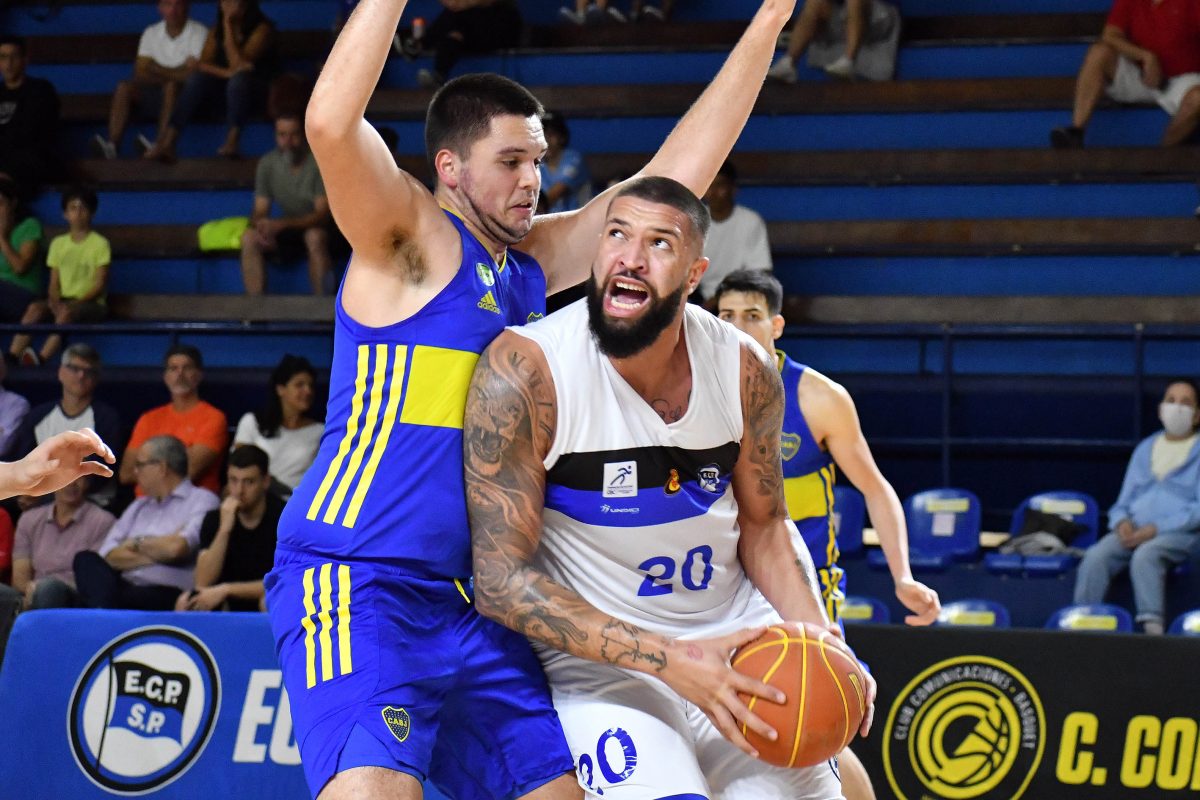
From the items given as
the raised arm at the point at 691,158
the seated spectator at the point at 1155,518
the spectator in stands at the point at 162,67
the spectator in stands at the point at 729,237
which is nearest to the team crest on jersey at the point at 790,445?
the raised arm at the point at 691,158

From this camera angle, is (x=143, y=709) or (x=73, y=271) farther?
(x=73, y=271)

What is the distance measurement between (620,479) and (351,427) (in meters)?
0.69

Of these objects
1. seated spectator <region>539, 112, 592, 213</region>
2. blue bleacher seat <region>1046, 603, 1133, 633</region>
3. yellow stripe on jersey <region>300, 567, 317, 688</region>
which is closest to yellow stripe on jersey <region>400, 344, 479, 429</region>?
yellow stripe on jersey <region>300, 567, 317, 688</region>

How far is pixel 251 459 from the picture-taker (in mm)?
8469

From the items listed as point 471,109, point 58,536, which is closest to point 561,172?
point 58,536

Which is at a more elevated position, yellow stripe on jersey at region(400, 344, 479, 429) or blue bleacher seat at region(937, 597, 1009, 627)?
yellow stripe on jersey at region(400, 344, 479, 429)

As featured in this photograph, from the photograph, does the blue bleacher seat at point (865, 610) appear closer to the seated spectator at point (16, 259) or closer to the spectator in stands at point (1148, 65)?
the spectator in stands at point (1148, 65)

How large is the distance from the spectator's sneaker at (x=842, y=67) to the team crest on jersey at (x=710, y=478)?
8.53 m

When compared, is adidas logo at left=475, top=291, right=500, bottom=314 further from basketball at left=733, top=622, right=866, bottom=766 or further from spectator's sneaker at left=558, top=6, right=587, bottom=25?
spectator's sneaker at left=558, top=6, right=587, bottom=25

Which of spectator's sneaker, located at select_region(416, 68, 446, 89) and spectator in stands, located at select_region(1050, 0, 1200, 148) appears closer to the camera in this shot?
spectator in stands, located at select_region(1050, 0, 1200, 148)

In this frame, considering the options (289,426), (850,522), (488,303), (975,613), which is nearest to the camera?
(488,303)

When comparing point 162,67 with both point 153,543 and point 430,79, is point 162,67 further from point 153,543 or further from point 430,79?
point 153,543

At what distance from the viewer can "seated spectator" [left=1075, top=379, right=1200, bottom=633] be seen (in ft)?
28.1

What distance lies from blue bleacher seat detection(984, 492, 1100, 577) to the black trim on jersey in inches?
225
